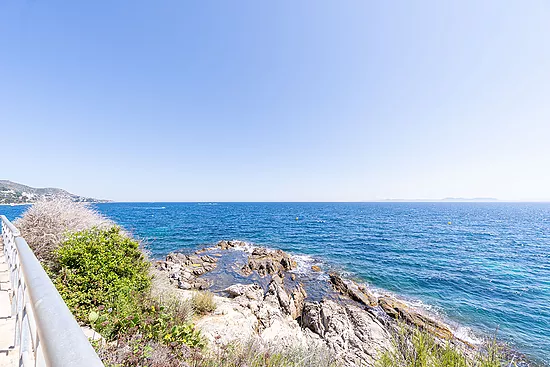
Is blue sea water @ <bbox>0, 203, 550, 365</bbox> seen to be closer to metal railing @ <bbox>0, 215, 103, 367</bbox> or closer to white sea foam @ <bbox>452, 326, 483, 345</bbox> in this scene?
white sea foam @ <bbox>452, 326, 483, 345</bbox>

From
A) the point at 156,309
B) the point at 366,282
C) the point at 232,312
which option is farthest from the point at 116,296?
the point at 366,282

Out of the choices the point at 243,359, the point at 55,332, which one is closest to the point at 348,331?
the point at 243,359

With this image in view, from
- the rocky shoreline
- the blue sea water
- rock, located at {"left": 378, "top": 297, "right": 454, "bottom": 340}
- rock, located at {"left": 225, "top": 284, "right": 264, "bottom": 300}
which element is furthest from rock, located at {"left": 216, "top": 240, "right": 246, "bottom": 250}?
rock, located at {"left": 378, "top": 297, "right": 454, "bottom": 340}

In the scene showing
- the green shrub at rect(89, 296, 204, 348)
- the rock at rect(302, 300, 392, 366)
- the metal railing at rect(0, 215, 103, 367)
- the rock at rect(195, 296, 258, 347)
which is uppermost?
the metal railing at rect(0, 215, 103, 367)

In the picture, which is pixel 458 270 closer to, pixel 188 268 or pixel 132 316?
pixel 188 268

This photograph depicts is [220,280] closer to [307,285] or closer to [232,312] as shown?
[307,285]

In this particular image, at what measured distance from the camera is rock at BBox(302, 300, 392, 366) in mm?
8070

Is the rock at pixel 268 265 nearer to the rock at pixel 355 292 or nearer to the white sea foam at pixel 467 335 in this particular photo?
the rock at pixel 355 292

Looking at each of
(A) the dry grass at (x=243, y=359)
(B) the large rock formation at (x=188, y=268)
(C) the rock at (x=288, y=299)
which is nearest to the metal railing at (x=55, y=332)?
(A) the dry grass at (x=243, y=359)

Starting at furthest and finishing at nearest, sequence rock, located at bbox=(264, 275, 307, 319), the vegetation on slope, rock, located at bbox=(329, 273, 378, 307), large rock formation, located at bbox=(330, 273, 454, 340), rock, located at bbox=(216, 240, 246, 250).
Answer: rock, located at bbox=(216, 240, 246, 250), rock, located at bbox=(329, 273, 378, 307), rock, located at bbox=(264, 275, 307, 319), large rock formation, located at bbox=(330, 273, 454, 340), the vegetation on slope

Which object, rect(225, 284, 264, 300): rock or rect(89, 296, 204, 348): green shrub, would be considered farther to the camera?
rect(225, 284, 264, 300): rock

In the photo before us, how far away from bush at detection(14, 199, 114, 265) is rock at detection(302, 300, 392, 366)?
961 centimetres

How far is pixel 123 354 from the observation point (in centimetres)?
332

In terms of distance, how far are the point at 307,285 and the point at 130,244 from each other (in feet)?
42.8
